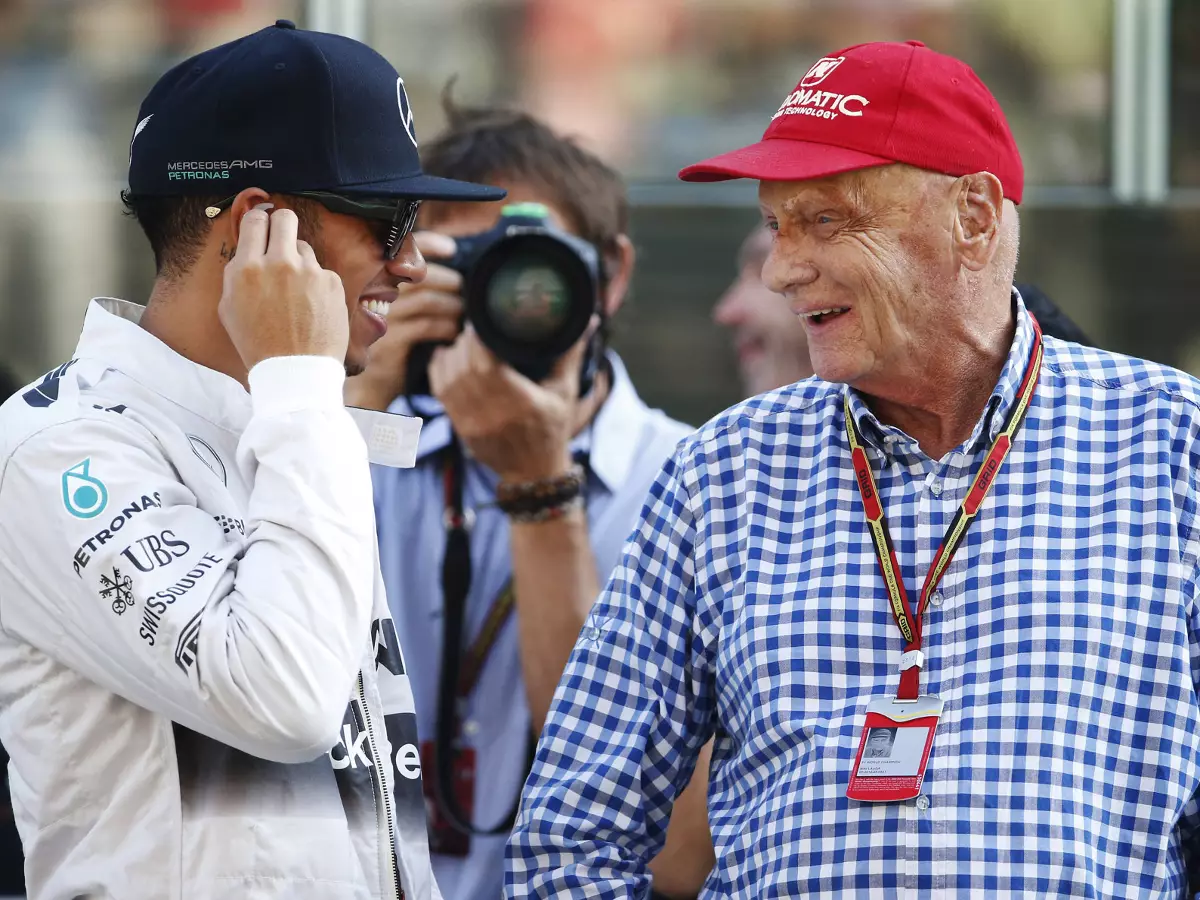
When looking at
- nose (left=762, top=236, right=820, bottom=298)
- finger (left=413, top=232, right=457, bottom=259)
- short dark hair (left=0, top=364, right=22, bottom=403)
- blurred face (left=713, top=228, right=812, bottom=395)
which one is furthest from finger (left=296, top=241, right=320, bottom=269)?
short dark hair (left=0, top=364, right=22, bottom=403)

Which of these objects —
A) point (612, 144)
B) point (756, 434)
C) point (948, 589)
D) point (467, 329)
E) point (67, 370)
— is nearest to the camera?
point (67, 370)

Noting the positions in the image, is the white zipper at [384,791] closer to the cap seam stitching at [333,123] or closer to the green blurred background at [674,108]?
the cap seam stitching at [333,123]

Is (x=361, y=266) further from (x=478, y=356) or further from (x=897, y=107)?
(x=478, y=356)

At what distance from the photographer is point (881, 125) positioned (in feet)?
5.53

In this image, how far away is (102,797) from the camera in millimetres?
1388

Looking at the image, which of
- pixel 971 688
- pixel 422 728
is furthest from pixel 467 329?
pixel 971 688

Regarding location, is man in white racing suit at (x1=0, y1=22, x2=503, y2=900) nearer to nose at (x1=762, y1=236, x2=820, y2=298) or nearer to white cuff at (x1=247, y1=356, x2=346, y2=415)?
white cuff at (x1=247, y1=356, x2=346, y2=415)

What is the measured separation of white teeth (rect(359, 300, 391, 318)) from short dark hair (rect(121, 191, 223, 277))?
0.58 ft

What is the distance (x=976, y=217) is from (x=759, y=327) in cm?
106

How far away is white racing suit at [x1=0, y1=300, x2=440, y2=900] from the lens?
1324 mm

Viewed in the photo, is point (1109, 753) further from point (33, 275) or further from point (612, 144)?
point (33, 275)

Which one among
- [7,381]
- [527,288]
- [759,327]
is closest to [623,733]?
[527,288]

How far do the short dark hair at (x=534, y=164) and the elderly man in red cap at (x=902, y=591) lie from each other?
0.75 metres

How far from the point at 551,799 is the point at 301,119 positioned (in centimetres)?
76
